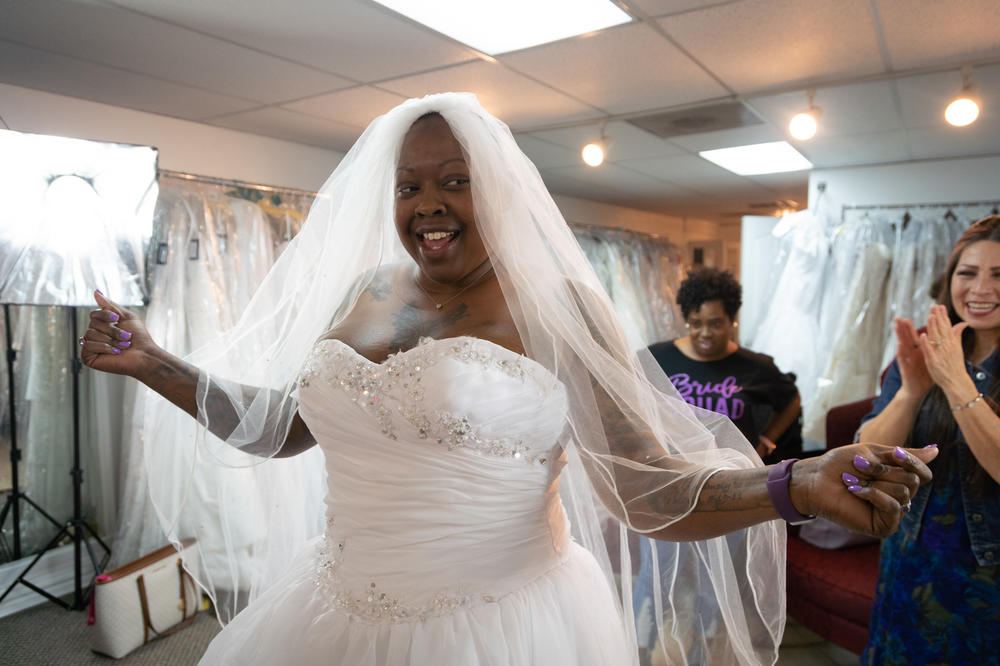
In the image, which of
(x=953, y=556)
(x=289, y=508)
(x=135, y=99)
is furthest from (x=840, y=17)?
(x=135, y=99)

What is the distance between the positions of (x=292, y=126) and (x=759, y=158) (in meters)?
3.32

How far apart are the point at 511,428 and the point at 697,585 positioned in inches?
21.4

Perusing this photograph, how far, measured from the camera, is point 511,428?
116cm

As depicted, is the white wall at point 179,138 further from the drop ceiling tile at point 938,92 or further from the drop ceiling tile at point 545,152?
the drop ceiling tile at point 938,92

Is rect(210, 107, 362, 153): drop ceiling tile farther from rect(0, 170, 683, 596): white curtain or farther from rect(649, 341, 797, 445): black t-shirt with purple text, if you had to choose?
rect(649, 341, 797, 445): black t-shirt with purple text

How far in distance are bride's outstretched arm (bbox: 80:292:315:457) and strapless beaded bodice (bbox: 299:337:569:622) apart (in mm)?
309

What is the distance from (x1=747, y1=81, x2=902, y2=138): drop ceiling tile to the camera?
326cm

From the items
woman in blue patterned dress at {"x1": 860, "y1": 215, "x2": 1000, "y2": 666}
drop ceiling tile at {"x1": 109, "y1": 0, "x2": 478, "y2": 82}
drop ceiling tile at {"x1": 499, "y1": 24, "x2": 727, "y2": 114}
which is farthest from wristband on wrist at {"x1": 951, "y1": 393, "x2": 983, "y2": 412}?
drop ceiling tile at {"x1": 109, "y1": 0, "x2": 478, "y2": 82}

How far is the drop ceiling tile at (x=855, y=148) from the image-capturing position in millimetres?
4172

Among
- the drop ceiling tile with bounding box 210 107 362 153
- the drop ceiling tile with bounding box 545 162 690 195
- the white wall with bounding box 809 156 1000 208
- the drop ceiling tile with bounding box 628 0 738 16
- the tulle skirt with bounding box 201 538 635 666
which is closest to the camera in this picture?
the tulle skirt with bounding box 201 538 635 666

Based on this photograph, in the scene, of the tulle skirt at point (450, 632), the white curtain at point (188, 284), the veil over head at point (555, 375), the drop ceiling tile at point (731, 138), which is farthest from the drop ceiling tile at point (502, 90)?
the tulle skirt at point (450, 632)

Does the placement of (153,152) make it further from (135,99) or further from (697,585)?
(697,585)

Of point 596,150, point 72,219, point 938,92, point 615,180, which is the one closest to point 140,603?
point 72,219

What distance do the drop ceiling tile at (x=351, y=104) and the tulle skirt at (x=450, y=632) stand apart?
2.56 metres
